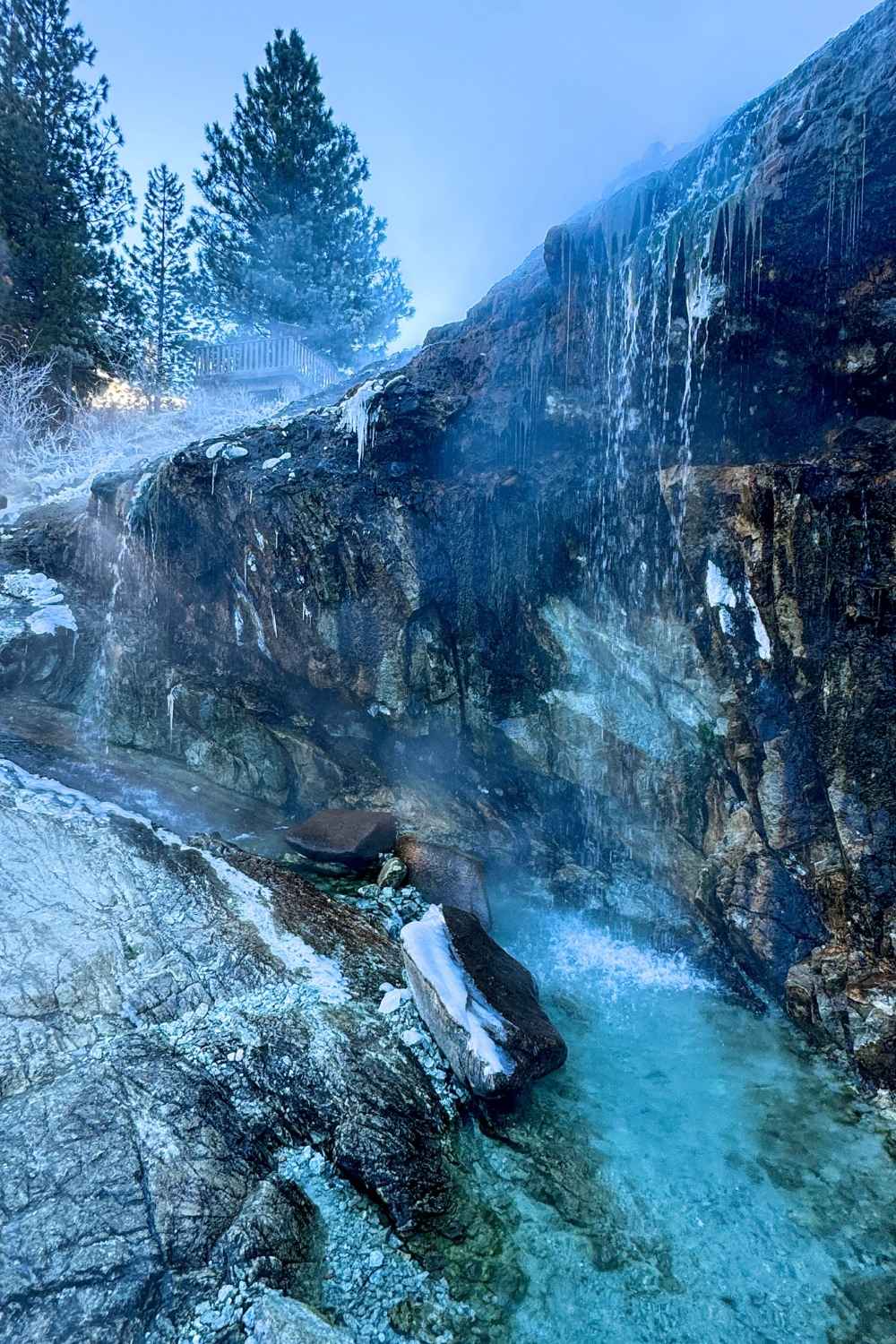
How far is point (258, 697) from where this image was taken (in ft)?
35.7

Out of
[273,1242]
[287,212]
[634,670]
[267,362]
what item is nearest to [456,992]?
[273,1242]

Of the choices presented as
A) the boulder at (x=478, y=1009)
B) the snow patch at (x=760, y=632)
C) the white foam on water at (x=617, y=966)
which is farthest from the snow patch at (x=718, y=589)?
the boulder at (x=478, y=1009)

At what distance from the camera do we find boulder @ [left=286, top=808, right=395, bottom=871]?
863 centimetres

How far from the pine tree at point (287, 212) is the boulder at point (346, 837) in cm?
2105

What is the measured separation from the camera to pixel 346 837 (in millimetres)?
8797

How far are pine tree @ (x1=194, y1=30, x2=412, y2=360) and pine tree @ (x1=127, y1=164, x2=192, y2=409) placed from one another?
2.36 m

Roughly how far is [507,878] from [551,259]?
8328mm

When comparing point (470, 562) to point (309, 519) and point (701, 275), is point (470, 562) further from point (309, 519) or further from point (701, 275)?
point (701, 275)

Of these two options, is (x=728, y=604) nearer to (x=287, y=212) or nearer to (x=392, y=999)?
(x=392, y=999)

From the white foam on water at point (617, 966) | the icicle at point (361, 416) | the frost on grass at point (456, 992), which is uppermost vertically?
the icicle at point (361, 416)

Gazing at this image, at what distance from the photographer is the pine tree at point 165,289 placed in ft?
82.1

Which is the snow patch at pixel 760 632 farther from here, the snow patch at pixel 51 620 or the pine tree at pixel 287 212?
the pine tree at pixel 287 212

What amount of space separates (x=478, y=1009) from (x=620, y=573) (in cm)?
513

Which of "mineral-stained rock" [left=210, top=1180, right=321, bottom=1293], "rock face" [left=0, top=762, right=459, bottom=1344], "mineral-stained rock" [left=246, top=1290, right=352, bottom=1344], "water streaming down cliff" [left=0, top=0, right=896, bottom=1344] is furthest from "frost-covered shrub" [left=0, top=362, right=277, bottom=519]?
"mineral-stained rock" [left=246, top=1290, right=352, bottom=1344]
